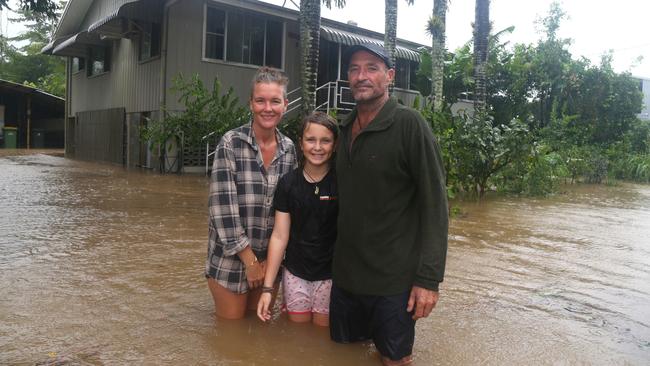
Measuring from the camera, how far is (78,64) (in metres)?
23.2

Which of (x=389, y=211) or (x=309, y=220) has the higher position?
(x=389, y=211)

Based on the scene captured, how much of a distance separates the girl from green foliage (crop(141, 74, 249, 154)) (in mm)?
10684

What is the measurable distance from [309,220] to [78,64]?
2325cm

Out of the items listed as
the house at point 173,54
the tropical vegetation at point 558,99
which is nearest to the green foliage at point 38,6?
the house at point 173,54

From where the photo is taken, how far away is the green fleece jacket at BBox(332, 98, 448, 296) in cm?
264

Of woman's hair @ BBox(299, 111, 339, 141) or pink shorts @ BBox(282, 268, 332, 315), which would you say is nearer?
woman's hair @ BBox(299, 111, 339, 141)

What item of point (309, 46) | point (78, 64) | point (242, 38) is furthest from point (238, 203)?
point (78, 64)

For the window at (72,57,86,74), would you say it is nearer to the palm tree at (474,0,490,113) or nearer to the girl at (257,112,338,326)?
the palm tree at (474,0,490,113)

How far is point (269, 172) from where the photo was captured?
3.38 m

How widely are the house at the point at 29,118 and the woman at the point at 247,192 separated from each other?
25683 millimetres

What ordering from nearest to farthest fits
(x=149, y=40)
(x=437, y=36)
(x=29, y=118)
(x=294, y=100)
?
(x=437, y=36), (x=294, y=100), (x=149, y=40), (x=29, y=118)

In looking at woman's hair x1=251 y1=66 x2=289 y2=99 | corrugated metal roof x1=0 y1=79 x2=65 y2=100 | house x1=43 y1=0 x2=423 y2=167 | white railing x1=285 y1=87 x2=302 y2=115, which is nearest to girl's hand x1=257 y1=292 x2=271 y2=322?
woman's hair x1=251 y1=66 x2=289 y2=99

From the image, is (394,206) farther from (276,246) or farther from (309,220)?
(276,246)

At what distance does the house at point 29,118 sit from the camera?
26.4 meters
